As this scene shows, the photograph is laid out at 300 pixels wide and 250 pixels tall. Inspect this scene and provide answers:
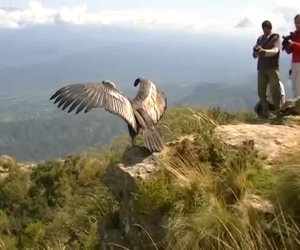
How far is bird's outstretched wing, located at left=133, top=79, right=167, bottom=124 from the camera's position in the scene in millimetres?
7988

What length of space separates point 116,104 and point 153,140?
635 millimetres

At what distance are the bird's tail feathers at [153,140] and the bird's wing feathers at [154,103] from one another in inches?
14.5

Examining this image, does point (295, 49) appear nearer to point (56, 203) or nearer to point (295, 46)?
point (295, 46)

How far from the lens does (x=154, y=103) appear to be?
8281mm

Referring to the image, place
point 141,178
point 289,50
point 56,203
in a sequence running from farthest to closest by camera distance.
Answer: point 56,203
point 289,50
point 141,178

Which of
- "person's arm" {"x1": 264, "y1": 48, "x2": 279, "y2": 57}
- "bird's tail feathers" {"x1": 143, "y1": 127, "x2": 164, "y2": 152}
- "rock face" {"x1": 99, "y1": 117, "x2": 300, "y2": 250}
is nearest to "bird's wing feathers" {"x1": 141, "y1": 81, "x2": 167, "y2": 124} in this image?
"bird's tail feathers" {"x1": 143, "y1": 127, "x2": 164, "y2": 152}

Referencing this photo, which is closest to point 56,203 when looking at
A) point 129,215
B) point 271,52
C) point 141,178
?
point 271,52

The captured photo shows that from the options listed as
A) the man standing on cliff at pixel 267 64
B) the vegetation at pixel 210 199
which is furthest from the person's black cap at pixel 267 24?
the vegetation at pixel 210 199

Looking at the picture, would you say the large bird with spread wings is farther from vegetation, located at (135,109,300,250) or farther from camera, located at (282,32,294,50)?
camera, located at (282,32,294,50)

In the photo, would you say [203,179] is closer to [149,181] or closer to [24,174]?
[149,181]

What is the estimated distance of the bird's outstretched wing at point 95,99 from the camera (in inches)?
278

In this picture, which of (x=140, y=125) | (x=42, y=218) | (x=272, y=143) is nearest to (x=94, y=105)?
(x=140, y=125)

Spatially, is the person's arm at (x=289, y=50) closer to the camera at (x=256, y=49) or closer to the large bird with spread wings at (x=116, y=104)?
the camera at (x=256, y=49)

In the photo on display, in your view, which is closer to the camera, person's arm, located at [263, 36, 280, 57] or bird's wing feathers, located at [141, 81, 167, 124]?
bird's wing feathers, located at [141, 81, 167, 124]
